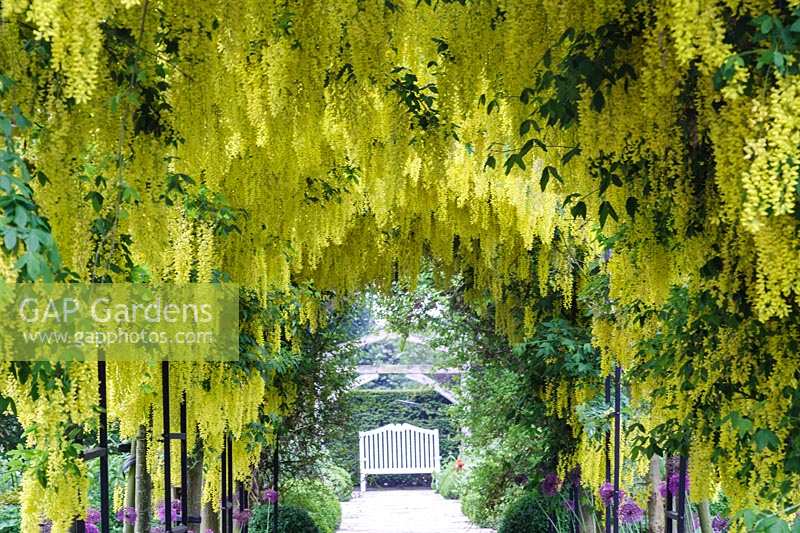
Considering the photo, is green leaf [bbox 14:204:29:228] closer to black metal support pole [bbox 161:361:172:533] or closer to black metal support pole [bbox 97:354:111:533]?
black metal support pole [bbox 97:354:111:533]

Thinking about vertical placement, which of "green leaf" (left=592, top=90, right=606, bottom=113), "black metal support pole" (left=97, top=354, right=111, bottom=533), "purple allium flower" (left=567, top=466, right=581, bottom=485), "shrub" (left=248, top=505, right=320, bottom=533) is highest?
"green leaf" (left=592, top=90, right=606, bottom=113)

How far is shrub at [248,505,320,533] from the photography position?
278 inches

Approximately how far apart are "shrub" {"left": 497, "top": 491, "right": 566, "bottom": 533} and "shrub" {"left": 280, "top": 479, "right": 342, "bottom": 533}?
1791 millimetres

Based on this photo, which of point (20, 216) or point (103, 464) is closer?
point (20, 216)

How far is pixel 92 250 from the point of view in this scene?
7.83 feet

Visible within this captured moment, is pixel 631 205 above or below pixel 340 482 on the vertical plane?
above

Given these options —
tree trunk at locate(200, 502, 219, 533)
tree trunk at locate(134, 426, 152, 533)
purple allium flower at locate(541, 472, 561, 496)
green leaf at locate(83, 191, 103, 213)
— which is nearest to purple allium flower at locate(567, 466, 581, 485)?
purple allium flower at locate(541, 472, 561, 496)

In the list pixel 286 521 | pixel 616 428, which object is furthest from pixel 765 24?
pixel 286 521

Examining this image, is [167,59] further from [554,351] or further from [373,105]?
[554,351]

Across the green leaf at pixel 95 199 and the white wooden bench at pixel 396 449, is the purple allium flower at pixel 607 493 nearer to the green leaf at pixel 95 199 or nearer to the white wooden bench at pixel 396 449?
the green leaf at pixel 95 199

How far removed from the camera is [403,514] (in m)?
9.90

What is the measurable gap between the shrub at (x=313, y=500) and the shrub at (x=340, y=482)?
0.84m

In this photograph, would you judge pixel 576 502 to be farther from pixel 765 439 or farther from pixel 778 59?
pixel 778 59

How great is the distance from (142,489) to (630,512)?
9.82 feet
